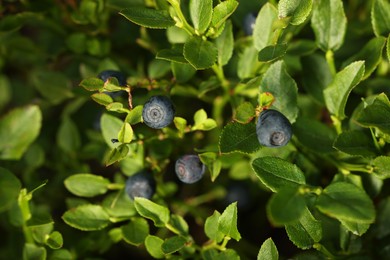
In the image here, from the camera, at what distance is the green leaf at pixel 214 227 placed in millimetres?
1546

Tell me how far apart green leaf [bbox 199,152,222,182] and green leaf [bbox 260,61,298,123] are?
0.24m

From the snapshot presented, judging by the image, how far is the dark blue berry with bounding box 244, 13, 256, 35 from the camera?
1888 mm

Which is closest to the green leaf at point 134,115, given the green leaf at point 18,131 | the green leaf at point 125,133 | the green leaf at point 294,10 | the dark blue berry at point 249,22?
the green leaf at point 125,133

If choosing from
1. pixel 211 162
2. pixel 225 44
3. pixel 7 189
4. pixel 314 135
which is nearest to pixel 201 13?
pixel 225 44

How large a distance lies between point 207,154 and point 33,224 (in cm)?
61

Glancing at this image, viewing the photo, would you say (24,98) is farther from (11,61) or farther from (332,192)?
(332,192)

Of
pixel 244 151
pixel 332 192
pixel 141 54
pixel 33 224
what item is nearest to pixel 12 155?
pixel 33 224

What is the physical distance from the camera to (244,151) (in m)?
1.47

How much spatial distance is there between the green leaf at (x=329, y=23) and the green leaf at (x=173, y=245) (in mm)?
801

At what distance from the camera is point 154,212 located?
1591 millimetres

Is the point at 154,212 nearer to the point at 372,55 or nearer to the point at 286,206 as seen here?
the point at 286,206

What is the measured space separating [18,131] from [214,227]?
920 millimetres

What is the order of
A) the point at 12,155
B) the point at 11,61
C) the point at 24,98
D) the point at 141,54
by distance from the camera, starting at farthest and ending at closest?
1. the point at 24,98
2. the point at 11,61
3. the point at 141,54
4. the point at 12,155

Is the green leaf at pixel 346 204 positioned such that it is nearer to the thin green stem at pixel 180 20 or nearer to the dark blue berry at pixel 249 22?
the thin green stem at pixel 180 20
